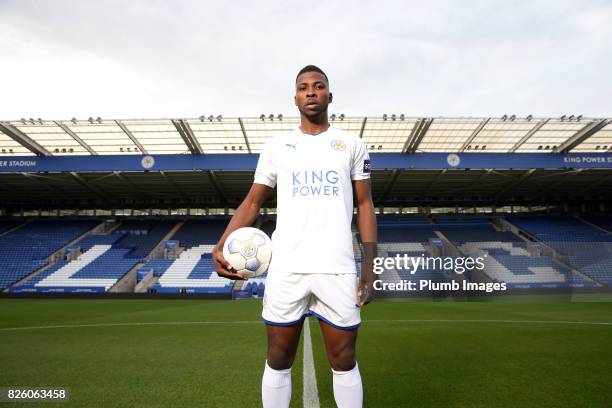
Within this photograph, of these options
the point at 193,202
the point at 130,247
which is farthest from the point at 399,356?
the point at 193,202

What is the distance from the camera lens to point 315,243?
91.3 inches

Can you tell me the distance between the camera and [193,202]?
30688mm

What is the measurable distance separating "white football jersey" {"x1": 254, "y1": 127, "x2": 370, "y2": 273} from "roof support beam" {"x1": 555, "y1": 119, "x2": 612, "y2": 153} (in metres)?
21.6

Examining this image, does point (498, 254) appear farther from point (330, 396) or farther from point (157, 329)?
point (330, 396)

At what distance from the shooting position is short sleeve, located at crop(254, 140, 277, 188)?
2.59 metres

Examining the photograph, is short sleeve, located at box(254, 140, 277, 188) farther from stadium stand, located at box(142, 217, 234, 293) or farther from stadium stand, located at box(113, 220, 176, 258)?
stadium stand, located at box(113, 220, 176, 258)

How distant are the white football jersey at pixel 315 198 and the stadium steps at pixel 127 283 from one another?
2203 cm

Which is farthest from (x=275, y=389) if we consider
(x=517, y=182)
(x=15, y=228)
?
(x=15, y=228)

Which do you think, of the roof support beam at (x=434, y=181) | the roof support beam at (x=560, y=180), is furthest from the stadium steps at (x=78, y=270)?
the roof support beam at (x=560, y=180)

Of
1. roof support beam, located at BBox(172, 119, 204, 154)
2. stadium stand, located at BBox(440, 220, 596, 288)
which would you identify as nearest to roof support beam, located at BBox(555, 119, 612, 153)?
stadium stand, located at BBox(440, 220, 596, 288)

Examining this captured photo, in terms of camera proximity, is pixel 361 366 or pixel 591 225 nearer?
pixel 361 366

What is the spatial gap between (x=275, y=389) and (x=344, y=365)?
40cm

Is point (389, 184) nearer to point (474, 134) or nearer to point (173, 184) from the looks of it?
point (474, 134)

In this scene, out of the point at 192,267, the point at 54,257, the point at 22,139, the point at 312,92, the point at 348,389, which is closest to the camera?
the point at 348,389
